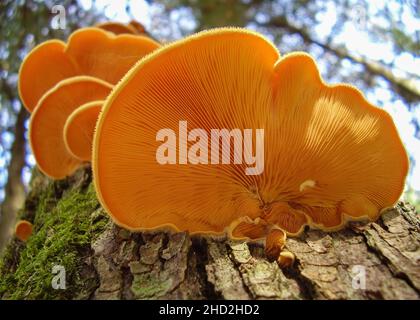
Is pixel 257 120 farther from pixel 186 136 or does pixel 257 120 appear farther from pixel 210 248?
pixel 210 248

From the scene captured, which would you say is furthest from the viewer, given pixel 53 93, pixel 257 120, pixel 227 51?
pixel 53 93

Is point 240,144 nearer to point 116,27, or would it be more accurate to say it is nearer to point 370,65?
point 116,27

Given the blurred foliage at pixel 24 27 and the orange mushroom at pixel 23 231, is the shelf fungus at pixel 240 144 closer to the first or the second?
the orange mushroom at pixel 23 231

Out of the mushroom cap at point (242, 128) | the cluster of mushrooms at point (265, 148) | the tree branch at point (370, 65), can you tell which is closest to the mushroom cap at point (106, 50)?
the cluster of mushrooms at point (265, 148)

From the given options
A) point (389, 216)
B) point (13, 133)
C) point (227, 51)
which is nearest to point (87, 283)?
point (227, 51)

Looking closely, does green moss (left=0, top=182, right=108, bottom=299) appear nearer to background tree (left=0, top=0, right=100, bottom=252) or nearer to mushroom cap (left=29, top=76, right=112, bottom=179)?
mushroom cap (left=29, top=76, right=112, bottom=179)

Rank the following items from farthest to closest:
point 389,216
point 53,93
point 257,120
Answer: point 53,93 < point 389,216 < point 257,120
